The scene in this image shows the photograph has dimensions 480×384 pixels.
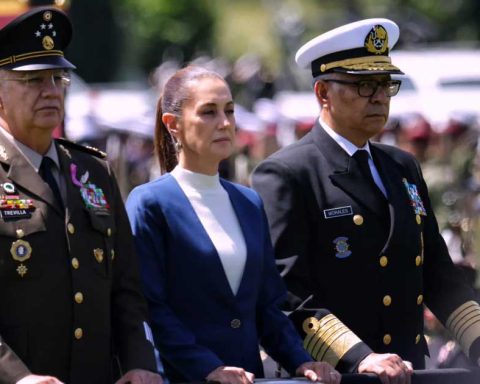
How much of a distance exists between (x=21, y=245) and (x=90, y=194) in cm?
42

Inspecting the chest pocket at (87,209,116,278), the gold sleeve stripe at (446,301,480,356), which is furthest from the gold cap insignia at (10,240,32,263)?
the gold sleeve stripe at (446,301,480,356)

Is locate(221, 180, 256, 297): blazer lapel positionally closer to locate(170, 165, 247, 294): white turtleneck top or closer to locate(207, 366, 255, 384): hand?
locate(170, 165, 247, 294): white turtleneck top

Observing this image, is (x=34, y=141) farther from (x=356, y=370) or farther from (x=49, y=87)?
(x=356, y=370)

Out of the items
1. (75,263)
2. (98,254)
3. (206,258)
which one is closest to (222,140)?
(206,258)

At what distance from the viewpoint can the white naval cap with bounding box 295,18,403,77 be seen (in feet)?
20.7

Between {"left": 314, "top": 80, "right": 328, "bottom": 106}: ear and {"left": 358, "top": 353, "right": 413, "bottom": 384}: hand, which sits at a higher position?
{"left": 314, "top": 80, "right": 328, "bottom": 106}: ear

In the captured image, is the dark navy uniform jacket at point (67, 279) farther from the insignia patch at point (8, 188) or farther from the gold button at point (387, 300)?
the gold button at point (387, 300)

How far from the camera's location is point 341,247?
20.0 ft

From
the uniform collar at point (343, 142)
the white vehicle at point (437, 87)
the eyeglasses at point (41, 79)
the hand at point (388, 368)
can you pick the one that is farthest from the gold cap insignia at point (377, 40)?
the white vehicle at point (437, 87)

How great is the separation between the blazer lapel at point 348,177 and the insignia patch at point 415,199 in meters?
0.15

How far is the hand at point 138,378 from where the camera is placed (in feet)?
17.3

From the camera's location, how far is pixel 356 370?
5793 mm

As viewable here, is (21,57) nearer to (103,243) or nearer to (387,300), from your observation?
(103,243)

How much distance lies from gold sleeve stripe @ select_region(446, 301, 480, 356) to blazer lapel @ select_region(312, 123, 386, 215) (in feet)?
1.70
